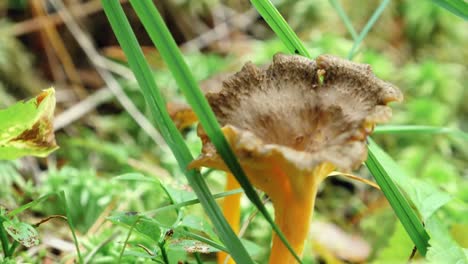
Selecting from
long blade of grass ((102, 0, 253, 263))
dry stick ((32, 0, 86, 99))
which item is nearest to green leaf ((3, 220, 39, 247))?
long blade of grass ((102, 0, 253, 263))

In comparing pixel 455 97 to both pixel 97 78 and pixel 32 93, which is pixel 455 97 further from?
pixel 32 93

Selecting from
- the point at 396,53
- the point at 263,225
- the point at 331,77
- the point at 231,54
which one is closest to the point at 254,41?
the point at 231,54

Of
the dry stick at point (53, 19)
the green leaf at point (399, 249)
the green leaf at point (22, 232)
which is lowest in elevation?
the green leaf at point (399, 249)

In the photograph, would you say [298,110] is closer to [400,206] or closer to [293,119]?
[293,119]

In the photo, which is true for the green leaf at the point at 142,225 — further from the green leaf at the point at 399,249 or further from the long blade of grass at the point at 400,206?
the green leaf at the point at 399,249

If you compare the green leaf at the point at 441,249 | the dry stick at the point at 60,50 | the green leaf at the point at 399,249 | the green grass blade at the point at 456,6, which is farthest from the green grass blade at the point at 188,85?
the dry stick at the point at 60,50

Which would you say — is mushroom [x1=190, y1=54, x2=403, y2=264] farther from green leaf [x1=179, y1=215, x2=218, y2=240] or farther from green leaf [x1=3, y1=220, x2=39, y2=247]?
green leaf [x1=3, y1=220, x2=39, y2=247]

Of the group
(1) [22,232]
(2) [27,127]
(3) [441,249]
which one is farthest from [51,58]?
(3) [441,249]
